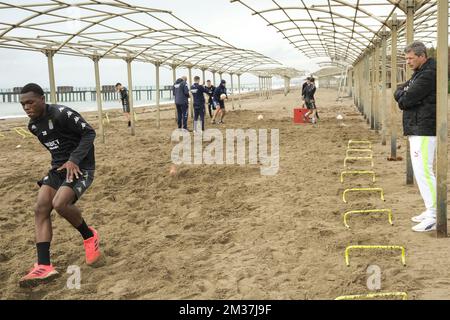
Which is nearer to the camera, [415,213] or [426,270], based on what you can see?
[426,270]

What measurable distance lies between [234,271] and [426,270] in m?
1.52

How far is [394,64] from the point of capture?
721 centimetres

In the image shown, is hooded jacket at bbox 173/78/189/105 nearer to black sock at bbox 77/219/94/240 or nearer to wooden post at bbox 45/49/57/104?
wooden post at bbox 45/49/57/104

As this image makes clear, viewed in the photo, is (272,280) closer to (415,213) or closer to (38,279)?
(38,279)

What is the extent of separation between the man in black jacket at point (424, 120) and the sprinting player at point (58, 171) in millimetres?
3156

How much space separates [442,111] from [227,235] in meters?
2.42

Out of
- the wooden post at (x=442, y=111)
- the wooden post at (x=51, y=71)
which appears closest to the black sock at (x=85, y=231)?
the wooden post at (x=442, y=111)

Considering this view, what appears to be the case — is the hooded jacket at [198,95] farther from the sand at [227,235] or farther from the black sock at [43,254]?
the black sock at [43,254]

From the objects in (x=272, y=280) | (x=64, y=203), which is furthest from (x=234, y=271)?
(x=64, y=203)

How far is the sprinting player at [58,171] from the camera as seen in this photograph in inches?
139

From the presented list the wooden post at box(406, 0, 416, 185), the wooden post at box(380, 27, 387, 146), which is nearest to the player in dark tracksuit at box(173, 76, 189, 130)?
the wooden post at box(380, 27, 387, 146)

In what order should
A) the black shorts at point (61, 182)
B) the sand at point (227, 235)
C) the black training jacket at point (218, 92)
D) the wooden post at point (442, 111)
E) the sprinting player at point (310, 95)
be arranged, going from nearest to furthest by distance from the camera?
1. the sand at point (227, 235)
2. the black shorts at point (61, 182)
3. the wooden post at point (442, 111)
4. the sprinting player at point (310, 95)
5. the black training jacket at point (218, 92)

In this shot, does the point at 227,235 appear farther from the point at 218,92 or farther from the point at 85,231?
the point at 218,92
